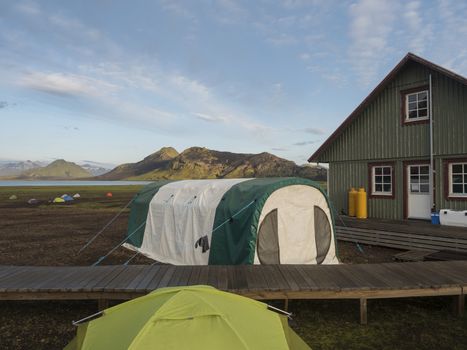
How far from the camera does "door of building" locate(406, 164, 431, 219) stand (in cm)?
1337

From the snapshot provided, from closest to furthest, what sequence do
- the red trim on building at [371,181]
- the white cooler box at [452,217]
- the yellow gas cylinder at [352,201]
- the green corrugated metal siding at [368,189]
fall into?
the white cooler box at [452,217] → the green corrugated metal siding at [368,189] → the red trim on building at [371,181] → the yellow gas cylinder at [352,201]

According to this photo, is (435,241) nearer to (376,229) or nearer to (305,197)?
(376,229)

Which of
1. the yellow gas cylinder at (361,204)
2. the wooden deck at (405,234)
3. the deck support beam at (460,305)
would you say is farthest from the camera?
the yellow gas cylinder at (361,204)

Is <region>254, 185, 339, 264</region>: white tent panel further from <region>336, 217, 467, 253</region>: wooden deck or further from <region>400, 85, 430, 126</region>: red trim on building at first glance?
<region>400, 85, 430, 126</region>: red trim on building

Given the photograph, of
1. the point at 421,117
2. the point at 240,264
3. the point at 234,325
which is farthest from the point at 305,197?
the point at 421,117

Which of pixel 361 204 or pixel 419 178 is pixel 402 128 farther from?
pixel 361 204

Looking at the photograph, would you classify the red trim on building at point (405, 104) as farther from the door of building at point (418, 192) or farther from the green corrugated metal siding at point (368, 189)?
the door of building at point (418, 192)

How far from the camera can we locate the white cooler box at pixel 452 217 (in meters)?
11.9

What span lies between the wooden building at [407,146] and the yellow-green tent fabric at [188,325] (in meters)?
11.7

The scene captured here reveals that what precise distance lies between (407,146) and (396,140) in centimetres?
54

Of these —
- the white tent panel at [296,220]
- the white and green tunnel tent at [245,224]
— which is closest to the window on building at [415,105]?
the white and green tunnel tent at [245,224]

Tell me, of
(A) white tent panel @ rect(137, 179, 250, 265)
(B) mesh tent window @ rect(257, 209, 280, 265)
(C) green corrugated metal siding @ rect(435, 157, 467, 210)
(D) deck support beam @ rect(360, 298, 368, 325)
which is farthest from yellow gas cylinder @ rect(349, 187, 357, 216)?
(D) deck support beam @ rect(360, 298, 368, 325)

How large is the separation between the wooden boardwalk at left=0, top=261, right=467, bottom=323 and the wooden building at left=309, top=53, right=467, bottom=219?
20.8ft

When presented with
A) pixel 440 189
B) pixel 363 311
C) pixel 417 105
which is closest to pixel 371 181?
pixel 440 189
